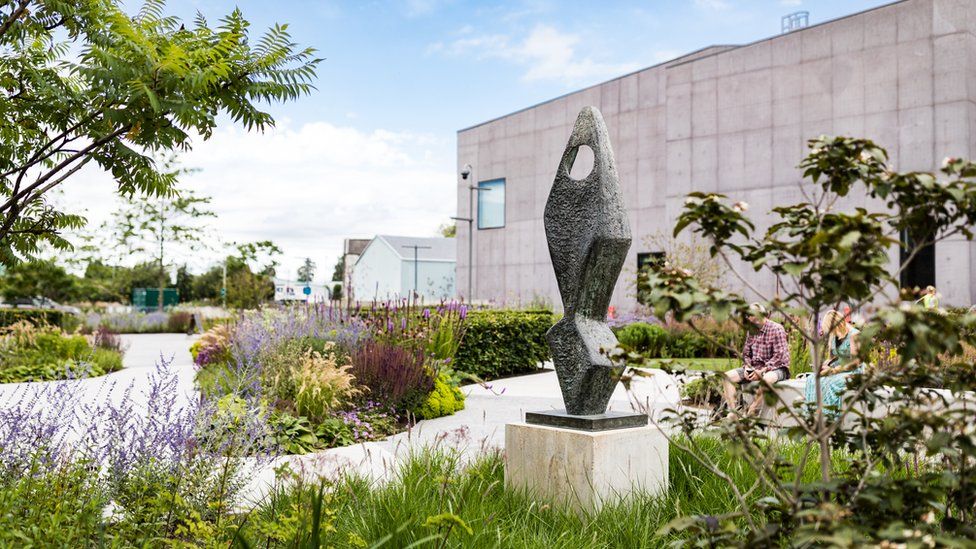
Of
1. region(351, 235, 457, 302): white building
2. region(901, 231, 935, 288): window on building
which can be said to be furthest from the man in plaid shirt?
region(351, 235, 457, 302): white building

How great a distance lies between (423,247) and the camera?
49.7 metres

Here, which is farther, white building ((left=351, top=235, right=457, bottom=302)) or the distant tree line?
white building ((left=351, top=235, right=457, bottom=302))

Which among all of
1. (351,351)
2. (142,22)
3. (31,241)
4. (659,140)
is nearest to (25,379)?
(351,351)

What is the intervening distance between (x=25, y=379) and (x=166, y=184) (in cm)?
1115

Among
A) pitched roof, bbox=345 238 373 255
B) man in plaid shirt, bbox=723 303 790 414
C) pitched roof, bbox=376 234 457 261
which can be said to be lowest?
man in plaid shirt, bbox=723 303 790 414

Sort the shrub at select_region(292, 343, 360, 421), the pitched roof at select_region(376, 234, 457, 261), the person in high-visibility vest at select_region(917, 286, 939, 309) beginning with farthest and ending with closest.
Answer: the pitched roof at select_region(376, 234, 457, 261), the shrub at select_region(292, 343, 360, 421), the person in high-visibility vest at select_region(917, 286, 939, 309)

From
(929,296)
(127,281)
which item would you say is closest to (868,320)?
(929,296)

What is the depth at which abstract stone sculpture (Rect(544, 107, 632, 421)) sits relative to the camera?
478 centimetres

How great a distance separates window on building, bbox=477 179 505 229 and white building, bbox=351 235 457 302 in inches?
637

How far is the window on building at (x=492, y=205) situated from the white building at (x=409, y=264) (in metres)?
16.2

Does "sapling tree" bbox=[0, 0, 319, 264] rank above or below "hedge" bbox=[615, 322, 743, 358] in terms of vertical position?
above

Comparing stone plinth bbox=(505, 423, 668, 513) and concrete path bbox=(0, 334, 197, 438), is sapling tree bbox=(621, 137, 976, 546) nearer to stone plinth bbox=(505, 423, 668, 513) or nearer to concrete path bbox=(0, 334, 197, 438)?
stone plinth bbox=(505, 423, 668, 513)

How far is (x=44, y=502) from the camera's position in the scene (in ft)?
11.5

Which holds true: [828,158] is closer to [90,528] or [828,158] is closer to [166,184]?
[166,184]
